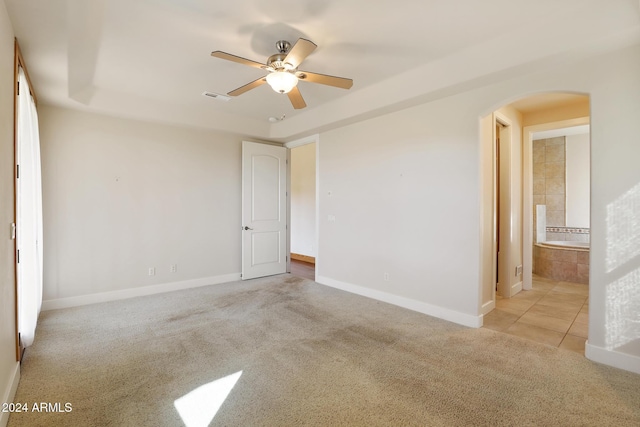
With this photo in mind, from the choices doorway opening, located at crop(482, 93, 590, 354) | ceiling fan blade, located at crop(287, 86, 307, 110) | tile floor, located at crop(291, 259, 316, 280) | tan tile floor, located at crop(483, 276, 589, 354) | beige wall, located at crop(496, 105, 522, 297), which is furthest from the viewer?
tile floor, located at crop(291, 259, 316, 280)

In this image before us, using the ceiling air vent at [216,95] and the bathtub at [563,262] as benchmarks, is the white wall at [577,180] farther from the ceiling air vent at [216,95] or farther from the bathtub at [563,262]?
the ceiling air vent at [216,95]

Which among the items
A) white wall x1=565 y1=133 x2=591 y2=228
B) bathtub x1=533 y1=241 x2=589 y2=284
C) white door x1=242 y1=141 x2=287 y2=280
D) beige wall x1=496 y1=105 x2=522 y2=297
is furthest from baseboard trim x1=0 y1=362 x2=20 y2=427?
white wall x1=565 y1=133 x2=591 y2=228

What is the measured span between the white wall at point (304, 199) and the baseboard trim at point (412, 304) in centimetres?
254

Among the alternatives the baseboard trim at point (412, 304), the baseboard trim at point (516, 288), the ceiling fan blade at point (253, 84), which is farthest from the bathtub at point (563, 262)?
the ceiling fan blade at point (253, 84)

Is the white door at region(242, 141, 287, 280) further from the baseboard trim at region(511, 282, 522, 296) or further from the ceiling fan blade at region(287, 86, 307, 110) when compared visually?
the baseboard trim at region(511, 282, 522, 296)

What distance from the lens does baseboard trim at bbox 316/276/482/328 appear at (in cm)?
322

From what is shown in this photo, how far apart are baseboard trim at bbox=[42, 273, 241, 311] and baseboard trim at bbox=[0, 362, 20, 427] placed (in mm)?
1816

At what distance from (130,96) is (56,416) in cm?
356

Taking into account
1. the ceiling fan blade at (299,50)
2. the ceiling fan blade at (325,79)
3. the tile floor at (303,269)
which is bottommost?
the tile floor at (303,269)

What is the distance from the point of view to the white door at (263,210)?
5.19 metres

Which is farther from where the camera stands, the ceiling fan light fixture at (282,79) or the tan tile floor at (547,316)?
the tan tile floor at (547,316)

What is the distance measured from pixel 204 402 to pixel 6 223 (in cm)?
172

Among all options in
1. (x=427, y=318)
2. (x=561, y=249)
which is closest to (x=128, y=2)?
(x=427, y=318)

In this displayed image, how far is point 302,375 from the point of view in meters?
2.25
